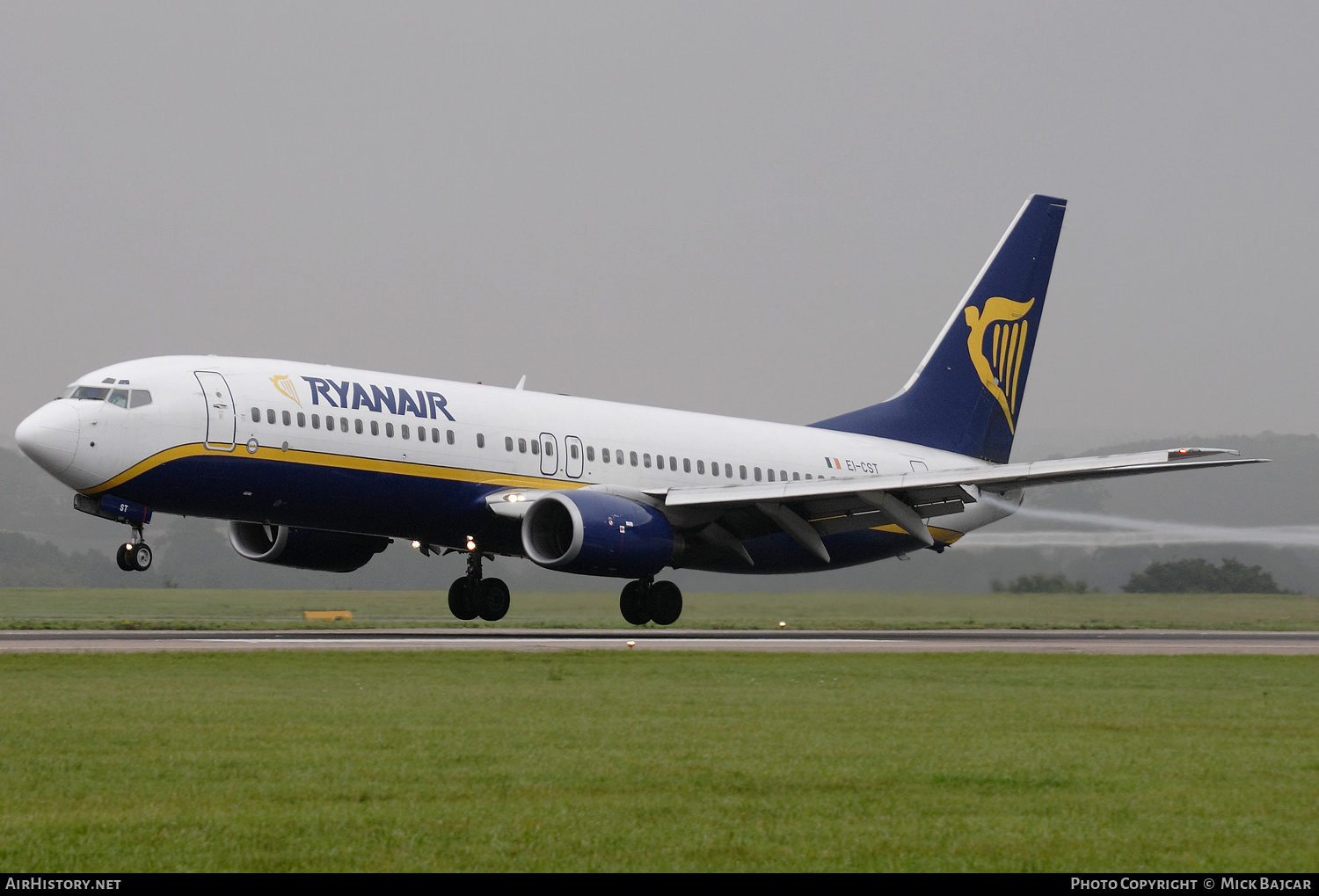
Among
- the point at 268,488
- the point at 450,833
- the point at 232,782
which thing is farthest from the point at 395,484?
the point at 450,833

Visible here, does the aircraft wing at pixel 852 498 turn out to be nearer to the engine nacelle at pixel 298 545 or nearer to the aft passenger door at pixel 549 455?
the aft passenger door at pixel 549 455

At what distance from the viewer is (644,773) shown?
10352 millimetres

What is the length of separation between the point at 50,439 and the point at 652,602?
41.6 ft

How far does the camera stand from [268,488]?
2786cm

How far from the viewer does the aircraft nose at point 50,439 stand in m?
26.1

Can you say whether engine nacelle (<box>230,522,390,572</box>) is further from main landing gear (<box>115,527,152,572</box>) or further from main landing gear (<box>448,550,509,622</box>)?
main landing gear (<box>115,527,152,572</box>)

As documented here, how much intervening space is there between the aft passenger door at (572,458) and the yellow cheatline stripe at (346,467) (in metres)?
0.24

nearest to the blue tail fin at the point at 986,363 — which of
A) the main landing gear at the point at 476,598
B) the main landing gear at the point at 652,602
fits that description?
the main landing gear at the point at 652,602

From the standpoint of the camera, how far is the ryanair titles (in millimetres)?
28719

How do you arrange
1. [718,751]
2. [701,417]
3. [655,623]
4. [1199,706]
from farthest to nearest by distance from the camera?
1. [701,417]
2. [655,623]
3. [1199,706]
4. [718,751]

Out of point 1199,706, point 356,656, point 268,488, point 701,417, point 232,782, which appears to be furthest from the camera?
point 701,417

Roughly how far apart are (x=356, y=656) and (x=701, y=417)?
16425mm
